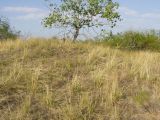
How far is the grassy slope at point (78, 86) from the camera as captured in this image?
747 cm

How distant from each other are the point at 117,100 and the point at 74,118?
1210 mm

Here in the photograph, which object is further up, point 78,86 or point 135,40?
point 135,40

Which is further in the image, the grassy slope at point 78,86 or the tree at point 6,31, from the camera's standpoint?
the tree at point 6,31

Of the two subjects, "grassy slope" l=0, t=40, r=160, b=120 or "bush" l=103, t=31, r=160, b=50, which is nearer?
"grassy slope" l=0, t=40, r=160, b=120

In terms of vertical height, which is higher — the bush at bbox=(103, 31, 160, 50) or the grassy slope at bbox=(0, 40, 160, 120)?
the bush at bbox=(103, 31, 160, 50)

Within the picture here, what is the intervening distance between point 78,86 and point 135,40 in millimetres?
8530

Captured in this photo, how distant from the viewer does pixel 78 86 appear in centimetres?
848

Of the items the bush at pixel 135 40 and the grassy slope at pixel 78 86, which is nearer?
the grassy slope at pixel 78 86

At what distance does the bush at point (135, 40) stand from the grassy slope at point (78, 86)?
Result: 185 inches

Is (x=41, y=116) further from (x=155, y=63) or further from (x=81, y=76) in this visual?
(x=155, y=63)

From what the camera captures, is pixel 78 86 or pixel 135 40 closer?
pixel 78 86

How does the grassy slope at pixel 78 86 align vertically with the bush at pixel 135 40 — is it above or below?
below

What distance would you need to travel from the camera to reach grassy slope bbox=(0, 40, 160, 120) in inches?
294

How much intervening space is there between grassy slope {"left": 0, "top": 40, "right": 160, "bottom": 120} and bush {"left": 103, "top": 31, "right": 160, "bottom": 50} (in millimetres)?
4702
